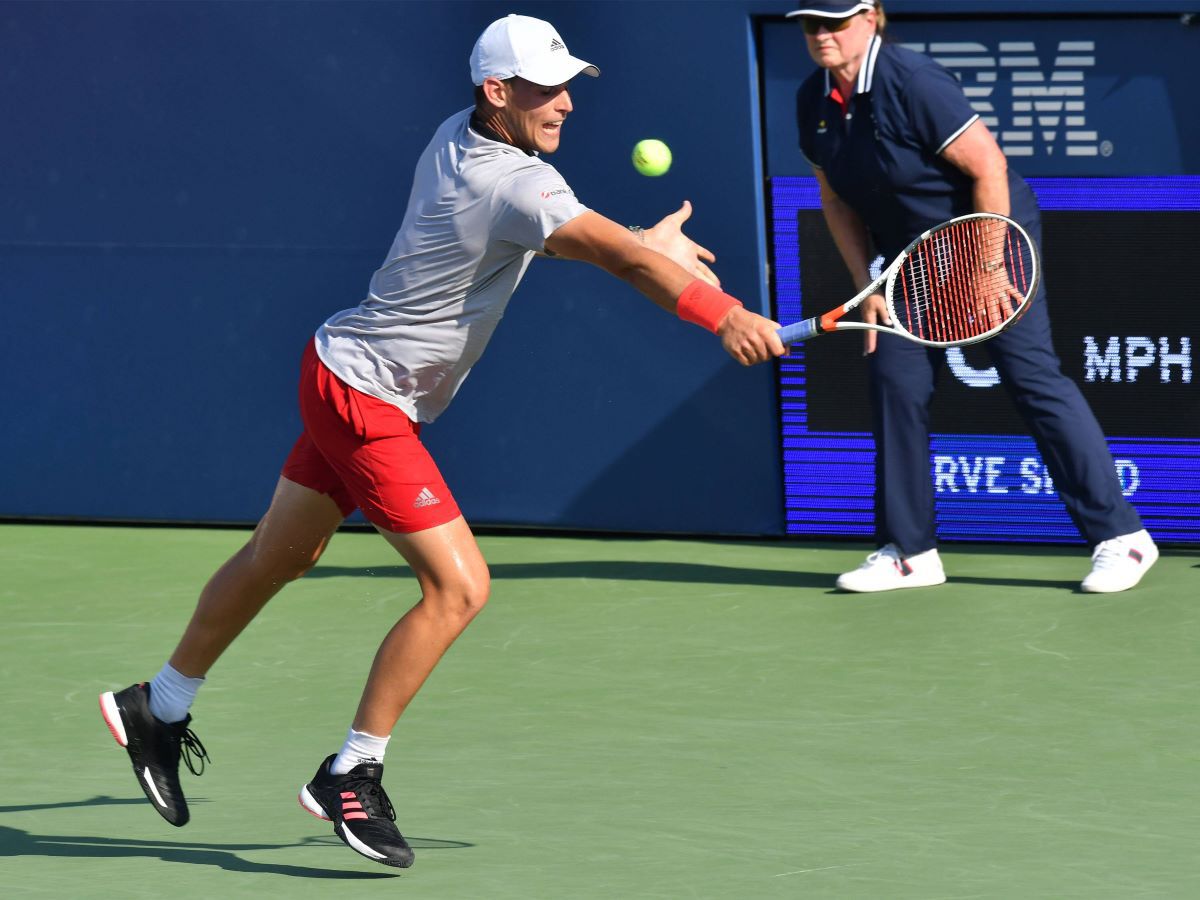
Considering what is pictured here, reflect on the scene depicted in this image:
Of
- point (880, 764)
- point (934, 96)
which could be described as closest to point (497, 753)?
point (880, 764)

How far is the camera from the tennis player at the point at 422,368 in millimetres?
4086

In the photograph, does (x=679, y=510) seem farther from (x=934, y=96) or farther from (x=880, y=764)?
(x=880, y=764)

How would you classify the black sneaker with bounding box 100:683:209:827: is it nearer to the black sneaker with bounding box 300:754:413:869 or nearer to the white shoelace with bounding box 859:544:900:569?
the black sneaker with bounding box 300:754:413:869

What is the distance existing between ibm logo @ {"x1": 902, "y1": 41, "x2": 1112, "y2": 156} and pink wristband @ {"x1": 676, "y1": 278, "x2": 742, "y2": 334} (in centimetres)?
301

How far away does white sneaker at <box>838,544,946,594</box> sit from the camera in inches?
257

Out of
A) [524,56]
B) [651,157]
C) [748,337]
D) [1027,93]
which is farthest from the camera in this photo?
[1027,93]

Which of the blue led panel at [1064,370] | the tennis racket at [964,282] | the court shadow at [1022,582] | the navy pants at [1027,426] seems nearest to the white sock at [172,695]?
the tennis racket at [964,282]

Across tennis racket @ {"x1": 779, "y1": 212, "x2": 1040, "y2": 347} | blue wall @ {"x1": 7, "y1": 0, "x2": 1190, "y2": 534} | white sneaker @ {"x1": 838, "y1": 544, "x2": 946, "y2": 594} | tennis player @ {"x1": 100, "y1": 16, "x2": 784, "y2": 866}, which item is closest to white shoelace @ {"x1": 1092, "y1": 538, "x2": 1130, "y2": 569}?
white sneaker @ {"x1": 838, "y1": 544, "x2": 946, "y2": 594}

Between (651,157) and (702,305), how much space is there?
270 centimetres

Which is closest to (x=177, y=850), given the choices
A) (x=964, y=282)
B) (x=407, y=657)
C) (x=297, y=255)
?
(x=407, y=657)

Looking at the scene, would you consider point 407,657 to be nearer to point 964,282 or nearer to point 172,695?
point 172,695

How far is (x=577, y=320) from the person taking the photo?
7328mm

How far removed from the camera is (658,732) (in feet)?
16.5

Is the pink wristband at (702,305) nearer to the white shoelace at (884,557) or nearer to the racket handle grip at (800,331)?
the racket handle grip at (800,331)
